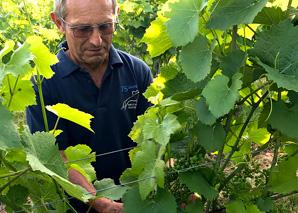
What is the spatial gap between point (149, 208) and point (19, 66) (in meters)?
0.64

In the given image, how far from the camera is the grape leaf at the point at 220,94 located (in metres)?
1.12

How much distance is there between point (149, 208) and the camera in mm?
1297

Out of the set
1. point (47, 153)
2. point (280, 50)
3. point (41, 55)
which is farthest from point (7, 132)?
point (280, 50)

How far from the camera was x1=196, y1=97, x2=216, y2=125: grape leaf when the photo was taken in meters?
1.21

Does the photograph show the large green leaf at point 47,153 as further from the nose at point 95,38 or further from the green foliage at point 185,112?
the nose at point 95,38

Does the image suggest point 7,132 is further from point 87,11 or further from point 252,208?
point 87,11

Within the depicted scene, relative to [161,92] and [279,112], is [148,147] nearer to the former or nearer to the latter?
[161,92]

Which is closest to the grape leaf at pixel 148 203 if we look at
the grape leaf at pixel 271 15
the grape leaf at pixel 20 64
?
the grape leaf at pixel 20 64

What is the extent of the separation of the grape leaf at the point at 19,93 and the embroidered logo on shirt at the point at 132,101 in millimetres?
1170

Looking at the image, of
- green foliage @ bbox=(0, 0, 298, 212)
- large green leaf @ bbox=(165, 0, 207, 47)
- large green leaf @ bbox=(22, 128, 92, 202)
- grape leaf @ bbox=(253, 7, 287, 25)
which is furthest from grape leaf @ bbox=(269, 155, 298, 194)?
large green leaf @ bbox=(22, 128, 92, 202)

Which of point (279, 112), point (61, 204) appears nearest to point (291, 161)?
point (279, 112)

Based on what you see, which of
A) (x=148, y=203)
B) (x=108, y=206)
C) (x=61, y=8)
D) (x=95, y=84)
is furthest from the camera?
(x=95, y=84)

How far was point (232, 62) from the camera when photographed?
1220mm

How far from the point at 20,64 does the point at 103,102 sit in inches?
52.3
